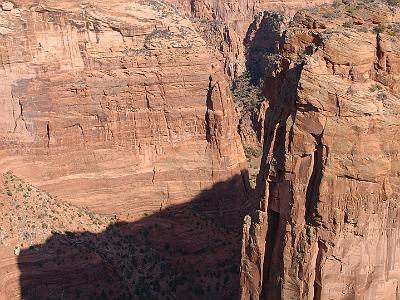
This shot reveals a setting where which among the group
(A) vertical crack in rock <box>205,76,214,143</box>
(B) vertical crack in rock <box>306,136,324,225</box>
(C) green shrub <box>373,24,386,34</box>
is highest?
(C) green shrub <box>373,24,386,34</box>

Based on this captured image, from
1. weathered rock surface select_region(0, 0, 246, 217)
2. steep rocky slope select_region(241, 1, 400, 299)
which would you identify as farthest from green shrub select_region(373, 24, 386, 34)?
weathered rock surface select_region(0, 0, 246, 217)

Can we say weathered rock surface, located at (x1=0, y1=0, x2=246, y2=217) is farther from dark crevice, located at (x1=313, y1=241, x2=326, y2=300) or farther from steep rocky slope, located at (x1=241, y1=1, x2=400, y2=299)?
dark crevice, located at (x1=313, y1=241, x2=326, y2=300)

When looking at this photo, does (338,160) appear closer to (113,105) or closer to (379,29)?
(379,29)

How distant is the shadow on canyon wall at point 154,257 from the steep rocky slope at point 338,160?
1800 cm

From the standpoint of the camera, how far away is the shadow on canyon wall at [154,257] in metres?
34.9

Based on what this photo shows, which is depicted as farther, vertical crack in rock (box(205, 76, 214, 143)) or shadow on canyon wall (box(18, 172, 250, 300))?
vertical crack in rock (box(205, 76, 214, 143))

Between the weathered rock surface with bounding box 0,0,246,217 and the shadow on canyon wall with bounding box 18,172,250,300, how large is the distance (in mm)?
1298

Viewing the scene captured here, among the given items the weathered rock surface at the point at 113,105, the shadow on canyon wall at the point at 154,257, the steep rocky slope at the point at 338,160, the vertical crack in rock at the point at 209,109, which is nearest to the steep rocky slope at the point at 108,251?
the shadow on canyon wall at the point at 154,257

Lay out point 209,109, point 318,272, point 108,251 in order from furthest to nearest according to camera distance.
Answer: point 209,109 < point 108,251 < point 318,272

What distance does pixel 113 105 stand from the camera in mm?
38969

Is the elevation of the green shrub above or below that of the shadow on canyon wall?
above

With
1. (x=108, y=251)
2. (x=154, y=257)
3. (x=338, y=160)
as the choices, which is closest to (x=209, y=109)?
(x=154, y=257)

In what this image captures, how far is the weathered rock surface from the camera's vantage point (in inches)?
1476

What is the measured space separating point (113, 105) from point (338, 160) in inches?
913
